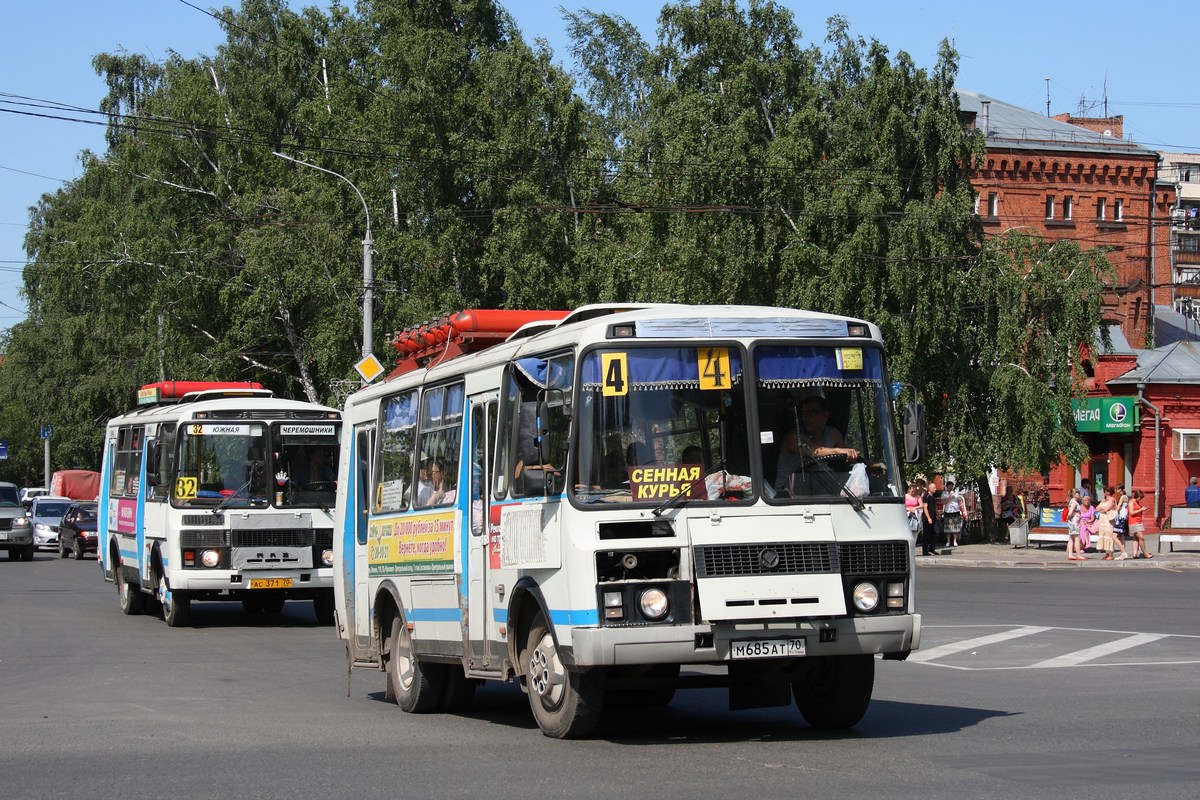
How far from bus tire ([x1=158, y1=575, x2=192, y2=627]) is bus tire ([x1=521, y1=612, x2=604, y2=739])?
12540 millimetres

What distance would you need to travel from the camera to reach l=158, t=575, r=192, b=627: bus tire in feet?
71.1

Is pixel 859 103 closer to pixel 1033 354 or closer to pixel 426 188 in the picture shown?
pixel 1033 354

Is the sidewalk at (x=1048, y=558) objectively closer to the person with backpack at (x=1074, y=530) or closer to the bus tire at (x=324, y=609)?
the person with backpack at (x=1074, y=530)

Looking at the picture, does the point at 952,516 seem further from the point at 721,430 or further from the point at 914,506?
the point at 721,430

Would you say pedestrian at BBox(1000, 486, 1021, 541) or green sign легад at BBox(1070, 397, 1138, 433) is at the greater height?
green sign легад at BBox(1070, 397, 1138, 433)

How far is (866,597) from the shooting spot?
952 centimetres

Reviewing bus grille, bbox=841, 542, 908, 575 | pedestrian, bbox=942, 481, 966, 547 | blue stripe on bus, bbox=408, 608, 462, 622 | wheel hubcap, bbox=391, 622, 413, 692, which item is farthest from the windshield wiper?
pedestrian, bbox=942, 481, 966, 547

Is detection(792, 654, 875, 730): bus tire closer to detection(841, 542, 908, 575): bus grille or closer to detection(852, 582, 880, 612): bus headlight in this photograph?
detection(852, 582, 880, 612): bus headlight

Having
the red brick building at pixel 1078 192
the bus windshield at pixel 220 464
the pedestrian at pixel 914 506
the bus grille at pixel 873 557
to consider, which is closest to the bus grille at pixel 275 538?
the bus windshield at pixel 220 464

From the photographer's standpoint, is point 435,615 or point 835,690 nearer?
point 835,690

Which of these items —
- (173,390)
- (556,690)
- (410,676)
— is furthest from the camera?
(173,390)

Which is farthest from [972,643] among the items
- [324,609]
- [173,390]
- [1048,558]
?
[1048,558]

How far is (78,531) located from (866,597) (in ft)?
129

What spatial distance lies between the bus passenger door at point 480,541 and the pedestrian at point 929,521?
29730 millimetres
